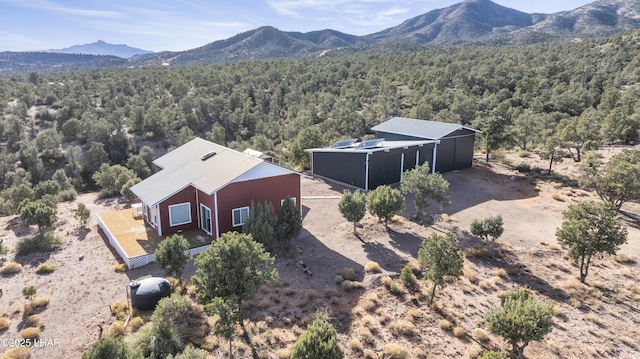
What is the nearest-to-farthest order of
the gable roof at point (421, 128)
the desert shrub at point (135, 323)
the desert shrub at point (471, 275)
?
1. the desert shrub at point (135, 323)
2. the desert shrub at point (471, 275)
3. the gable roof at point (421, 128)

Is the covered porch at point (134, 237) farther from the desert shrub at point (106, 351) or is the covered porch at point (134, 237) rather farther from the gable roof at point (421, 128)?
the gable roof at point (421, 128)

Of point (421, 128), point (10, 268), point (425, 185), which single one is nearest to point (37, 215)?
point (10, 268)

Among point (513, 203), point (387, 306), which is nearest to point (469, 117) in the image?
point (513, 203)

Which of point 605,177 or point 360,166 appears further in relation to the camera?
point 360,166

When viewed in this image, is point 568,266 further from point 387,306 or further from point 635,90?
point 635,90

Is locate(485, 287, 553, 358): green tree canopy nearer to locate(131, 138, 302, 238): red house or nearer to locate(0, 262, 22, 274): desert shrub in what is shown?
locate(131, 138, 302, 238): red house

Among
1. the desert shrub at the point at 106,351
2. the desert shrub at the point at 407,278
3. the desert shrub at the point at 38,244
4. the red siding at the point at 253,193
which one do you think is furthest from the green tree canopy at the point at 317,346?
the desert shrub at the point at 38,244
